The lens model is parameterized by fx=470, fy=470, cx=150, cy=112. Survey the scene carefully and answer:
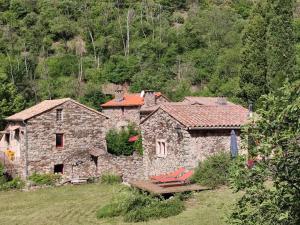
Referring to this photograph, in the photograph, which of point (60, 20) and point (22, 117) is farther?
point (60, 20)

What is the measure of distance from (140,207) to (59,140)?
16048mm

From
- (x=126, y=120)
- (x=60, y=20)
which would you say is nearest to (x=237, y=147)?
(x=126, y=120)

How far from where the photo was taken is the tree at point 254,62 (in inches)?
1617

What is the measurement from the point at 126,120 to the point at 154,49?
2971cm

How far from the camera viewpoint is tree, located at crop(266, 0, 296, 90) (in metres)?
39.6

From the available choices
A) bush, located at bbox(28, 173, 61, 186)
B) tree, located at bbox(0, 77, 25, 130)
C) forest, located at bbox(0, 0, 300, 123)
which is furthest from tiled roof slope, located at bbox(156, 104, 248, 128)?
tree, located at bbox(0, 77, 25, 130)

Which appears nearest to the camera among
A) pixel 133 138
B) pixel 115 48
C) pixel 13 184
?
pixel 13 184

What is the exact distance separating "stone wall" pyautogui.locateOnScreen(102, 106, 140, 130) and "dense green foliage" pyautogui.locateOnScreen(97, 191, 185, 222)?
73.8 feet

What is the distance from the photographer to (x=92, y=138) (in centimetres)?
3459

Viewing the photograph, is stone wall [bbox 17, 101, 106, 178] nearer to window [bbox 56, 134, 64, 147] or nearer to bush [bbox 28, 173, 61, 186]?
window [bbox 56, 134, 64, 147]

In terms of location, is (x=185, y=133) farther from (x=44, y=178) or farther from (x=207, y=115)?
(x=44, y=178)

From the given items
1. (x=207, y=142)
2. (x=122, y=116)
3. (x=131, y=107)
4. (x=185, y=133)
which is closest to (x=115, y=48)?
(x=122, y=116)

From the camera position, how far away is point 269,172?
28.3 ft

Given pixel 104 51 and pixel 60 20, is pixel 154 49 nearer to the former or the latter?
pixel 104 51
